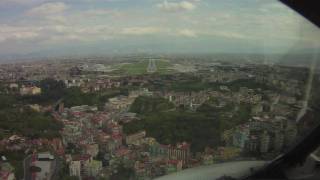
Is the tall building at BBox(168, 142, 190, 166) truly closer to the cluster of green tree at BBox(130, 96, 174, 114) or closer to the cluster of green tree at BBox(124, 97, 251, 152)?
the cluster of green tree at BBox(124, 97, 251, 152)

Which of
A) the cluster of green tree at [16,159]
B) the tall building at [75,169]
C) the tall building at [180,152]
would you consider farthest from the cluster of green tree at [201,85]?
the cluster of green tree at [16,159]

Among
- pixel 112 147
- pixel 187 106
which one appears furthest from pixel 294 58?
pixel 112 147

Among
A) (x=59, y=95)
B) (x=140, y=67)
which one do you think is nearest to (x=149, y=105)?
(x=140, y=67)

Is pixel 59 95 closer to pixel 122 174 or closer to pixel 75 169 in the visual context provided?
pixel 75 169

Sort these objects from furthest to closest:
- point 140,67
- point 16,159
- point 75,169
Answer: point 140,67 < point 75,169 < point 16,159

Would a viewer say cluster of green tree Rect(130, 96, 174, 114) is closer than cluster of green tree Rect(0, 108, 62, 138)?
No

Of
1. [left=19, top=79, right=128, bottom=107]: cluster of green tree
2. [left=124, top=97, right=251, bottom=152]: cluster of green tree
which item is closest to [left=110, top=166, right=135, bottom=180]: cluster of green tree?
[left=124, top=97, right=251, bottom=152]: cluster of green tree

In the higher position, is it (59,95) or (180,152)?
(59,95)

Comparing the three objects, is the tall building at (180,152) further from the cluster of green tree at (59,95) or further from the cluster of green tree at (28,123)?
the cluster of green tree at (28,123)
